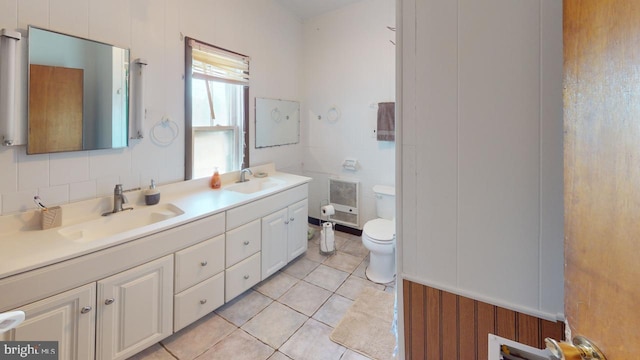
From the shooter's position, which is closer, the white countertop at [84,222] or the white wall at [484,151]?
the white wall at [484,151]

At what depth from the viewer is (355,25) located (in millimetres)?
3123

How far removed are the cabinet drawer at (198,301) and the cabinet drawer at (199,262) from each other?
0.04m

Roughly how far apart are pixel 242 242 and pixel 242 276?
0.27 meters

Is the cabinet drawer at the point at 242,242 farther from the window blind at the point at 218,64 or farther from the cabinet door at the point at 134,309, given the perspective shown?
the window blind at the point at 218,64

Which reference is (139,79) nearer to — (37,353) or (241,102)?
(241,102)

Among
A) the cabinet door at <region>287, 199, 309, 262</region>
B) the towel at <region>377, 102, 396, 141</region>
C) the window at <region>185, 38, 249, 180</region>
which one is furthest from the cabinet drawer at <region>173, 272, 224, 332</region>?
the towel at <region>377, 102, 396, 141</region>

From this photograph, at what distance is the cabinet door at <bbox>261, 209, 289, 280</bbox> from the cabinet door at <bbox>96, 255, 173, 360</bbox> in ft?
2.64

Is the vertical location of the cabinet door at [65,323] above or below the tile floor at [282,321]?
above

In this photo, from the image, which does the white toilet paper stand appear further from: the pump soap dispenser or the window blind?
the window blind

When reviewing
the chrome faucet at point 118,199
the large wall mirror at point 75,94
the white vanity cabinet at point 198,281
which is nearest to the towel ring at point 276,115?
the large wall mirror at point 75,94

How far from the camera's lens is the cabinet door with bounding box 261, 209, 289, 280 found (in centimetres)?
232

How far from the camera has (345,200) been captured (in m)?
3.40

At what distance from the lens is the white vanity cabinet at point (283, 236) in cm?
234

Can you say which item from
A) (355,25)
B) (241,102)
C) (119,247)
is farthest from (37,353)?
(355,25)
